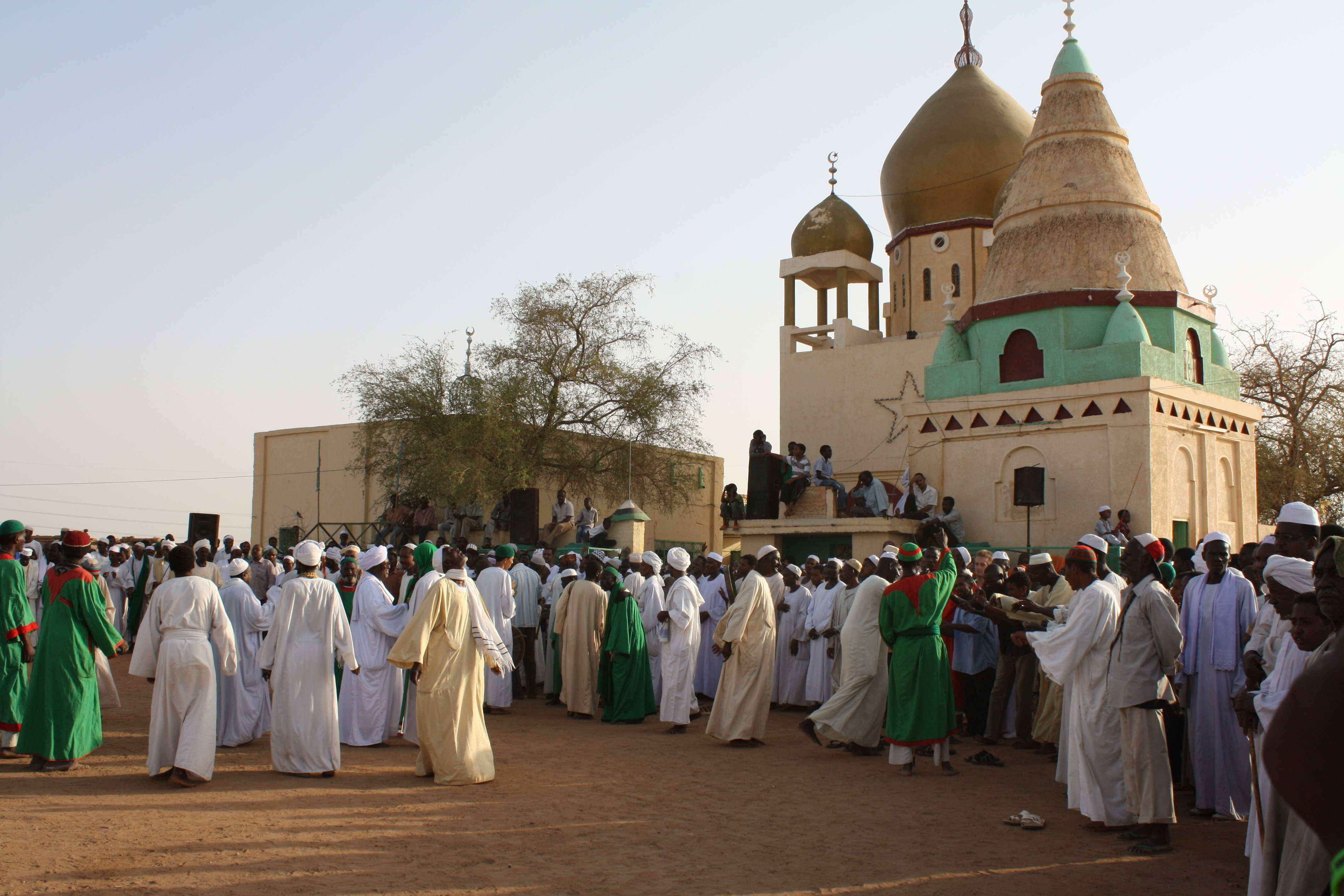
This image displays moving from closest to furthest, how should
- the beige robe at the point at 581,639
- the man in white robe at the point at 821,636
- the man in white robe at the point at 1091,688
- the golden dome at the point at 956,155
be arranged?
1. the man in white robe at the point at 1091,688
2. the beige robe at the point at 581,639
3. the man in white robe at the point at 821,636
4. the golden dome at the point at 956,155

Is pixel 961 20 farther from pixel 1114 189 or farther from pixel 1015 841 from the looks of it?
pixel 1015 841

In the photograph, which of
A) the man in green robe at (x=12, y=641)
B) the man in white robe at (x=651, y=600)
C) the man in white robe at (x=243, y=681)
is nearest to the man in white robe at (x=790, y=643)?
the man in white robe at (x=651, y=600)

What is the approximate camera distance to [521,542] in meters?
22.5

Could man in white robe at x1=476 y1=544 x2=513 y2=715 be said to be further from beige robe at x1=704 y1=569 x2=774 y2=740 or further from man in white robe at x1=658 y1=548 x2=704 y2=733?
beige robe at x1=704 y1=569 x2=774 y2=740

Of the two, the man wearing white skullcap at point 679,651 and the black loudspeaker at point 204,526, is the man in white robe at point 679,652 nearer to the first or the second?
the man wearing white skullcap at point 679,651

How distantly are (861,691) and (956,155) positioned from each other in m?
21.6

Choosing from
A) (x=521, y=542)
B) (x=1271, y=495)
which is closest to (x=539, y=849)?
(x=521, y=542)

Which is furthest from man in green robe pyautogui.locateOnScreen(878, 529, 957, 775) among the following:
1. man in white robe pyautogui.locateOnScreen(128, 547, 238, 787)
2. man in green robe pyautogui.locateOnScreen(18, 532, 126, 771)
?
man in green robe pyautogui.locateOnScreen(18, 532, 126, 771)

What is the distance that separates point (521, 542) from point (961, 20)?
19820 mm

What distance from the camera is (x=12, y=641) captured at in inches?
317

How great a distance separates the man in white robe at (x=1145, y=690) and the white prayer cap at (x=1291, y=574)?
0.97 metres

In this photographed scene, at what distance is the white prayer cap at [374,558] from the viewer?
9344 mm

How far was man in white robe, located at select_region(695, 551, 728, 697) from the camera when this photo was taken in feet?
41.7

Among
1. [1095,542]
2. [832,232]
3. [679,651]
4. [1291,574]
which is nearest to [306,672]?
[679,651]
